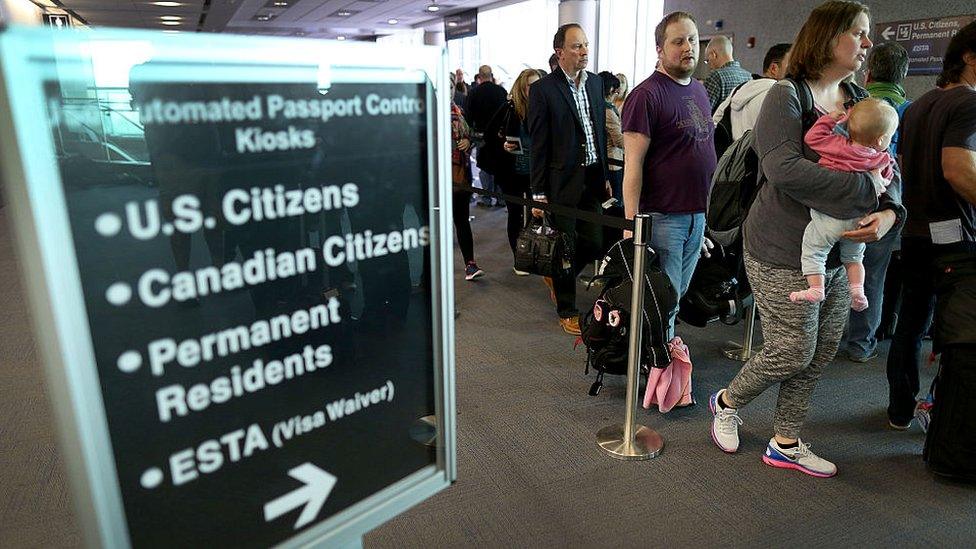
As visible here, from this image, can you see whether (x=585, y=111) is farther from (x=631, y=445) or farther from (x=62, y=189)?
(x=62, y=189)

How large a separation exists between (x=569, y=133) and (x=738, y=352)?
1586mm

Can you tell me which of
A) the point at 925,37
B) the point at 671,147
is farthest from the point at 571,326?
the point at 925,37

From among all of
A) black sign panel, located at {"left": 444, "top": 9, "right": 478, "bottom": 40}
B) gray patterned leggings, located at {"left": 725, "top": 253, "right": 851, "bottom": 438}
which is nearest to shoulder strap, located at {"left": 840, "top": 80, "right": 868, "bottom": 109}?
gray patterned leggings, located at {"left": 725, "top": 253, "right": 851, "bottom": 438}

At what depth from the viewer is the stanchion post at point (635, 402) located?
2.37m

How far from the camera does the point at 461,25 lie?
15.9 meters

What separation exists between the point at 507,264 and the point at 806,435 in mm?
3268

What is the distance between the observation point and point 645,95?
2.71m

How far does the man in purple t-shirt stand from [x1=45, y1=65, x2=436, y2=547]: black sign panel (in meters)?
1.86

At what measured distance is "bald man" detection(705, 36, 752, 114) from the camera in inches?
164

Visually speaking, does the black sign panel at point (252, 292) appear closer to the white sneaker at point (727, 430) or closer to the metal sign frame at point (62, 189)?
the metal sign frame at point (62, 189)

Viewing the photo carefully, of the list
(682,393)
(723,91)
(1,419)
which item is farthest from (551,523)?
(723,91)

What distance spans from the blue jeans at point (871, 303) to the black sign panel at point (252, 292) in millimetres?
3208

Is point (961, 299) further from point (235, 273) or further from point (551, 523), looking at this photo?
point (235, 273)

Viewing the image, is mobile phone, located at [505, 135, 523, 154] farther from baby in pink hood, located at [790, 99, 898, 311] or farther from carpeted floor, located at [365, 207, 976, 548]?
baby in pink hood, located at [790, 99, 898, 311]
